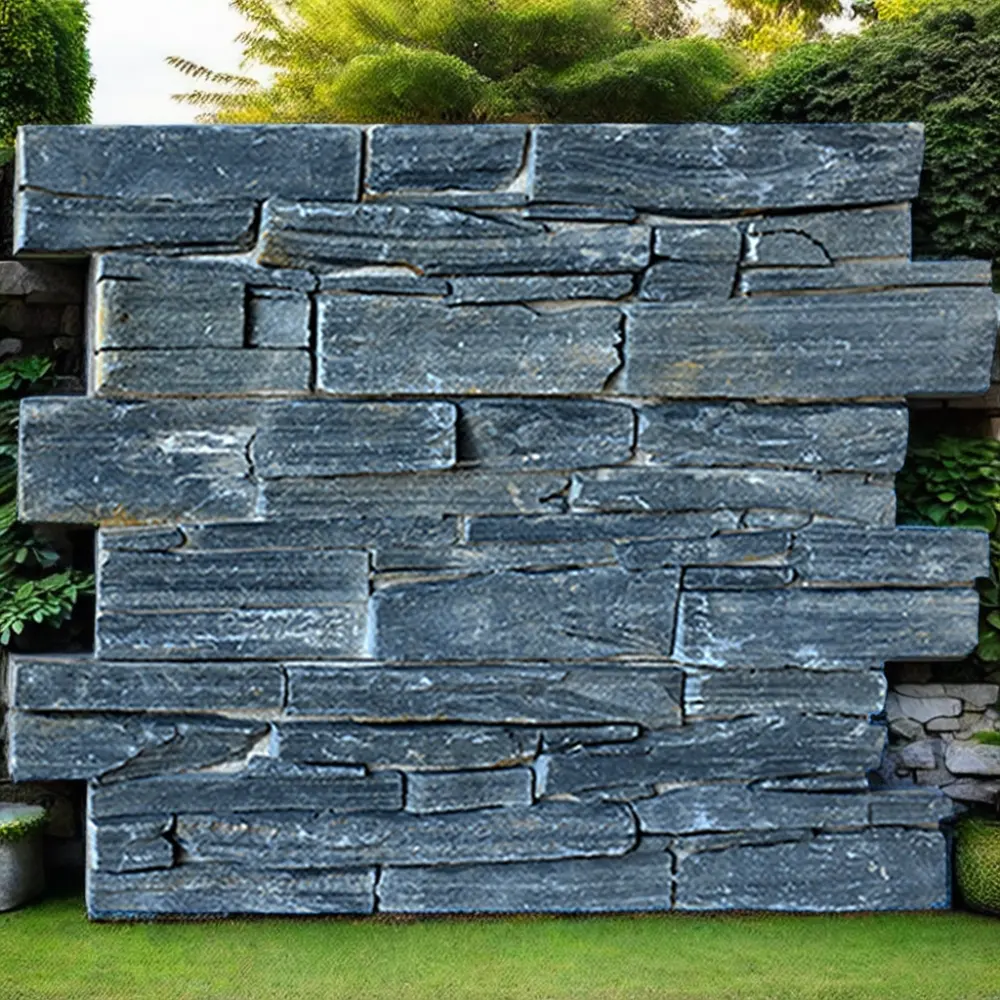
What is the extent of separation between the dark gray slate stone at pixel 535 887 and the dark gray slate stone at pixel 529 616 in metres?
0.79

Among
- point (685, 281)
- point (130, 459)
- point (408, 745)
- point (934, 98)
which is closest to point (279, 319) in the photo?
point (130, 459)

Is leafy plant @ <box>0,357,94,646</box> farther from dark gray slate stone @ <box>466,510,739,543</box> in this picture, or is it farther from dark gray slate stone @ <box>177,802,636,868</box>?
dark gray slate stone @ <box>466,510,739,543</box>

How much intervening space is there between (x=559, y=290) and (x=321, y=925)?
245 cm

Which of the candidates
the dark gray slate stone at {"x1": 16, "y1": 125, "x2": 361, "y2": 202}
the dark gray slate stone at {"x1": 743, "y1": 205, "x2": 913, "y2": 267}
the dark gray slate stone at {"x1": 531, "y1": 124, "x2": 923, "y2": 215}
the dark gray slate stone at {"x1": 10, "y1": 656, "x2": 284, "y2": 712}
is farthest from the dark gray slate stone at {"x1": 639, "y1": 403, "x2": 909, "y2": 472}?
the dark gray slate stone at {"x1": 10, "y1": 656, "x2": 284, "y2": 712}

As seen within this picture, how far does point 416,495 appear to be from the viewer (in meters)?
4.15

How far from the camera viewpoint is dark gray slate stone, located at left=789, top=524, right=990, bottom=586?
4223 millimetres

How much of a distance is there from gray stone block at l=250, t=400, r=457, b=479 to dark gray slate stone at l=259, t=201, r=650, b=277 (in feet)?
1.65

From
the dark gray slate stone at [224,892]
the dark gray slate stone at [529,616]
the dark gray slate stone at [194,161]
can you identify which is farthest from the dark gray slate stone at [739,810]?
the dark gray slate stone at [194,161]

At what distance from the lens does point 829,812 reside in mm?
4320

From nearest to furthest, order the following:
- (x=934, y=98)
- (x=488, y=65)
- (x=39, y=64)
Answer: (x=934, y=98), (x=39, y=64), (x=488, y=65)

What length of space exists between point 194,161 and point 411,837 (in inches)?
99.6

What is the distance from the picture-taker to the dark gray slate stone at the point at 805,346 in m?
4.15

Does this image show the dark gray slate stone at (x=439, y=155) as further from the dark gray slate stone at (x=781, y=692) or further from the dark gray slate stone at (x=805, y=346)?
the dark gray slate stone at (x=781, y=692)

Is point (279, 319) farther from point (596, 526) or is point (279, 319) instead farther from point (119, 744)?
point (119, 744)
